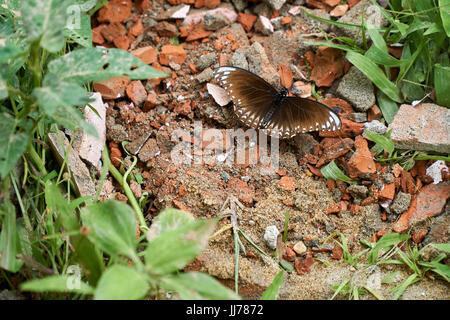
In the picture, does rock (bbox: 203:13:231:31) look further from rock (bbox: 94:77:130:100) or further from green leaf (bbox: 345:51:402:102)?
green leaf (bbox: 345:51:402:102)

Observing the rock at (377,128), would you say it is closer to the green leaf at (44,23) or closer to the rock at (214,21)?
the rock at (214,21)

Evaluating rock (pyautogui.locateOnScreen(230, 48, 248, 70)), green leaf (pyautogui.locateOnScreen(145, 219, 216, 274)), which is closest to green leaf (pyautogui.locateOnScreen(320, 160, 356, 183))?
rock (pyautogui.locateOnScreen(230, 48, 248, 70))

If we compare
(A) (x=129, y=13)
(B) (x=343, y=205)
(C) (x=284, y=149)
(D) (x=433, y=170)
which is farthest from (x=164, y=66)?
(D) (x=433, y=170)

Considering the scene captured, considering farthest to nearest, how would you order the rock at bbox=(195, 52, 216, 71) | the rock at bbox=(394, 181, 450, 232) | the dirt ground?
the rock at bbox=(195, 52, 216, 71) < the rock at bbox=(394, 181, 450, 232) < the dirt ground

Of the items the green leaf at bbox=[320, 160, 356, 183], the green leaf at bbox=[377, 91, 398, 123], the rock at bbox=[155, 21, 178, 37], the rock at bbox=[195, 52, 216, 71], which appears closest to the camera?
the green leaf at bbox=[320, 160, 356, 183]

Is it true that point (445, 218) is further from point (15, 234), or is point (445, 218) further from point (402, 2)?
point (15, 234)

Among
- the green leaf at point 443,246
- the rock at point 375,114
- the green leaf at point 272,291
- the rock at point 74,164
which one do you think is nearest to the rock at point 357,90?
the rock at point 375,114

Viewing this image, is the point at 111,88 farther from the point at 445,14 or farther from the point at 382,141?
the point at 445,14
